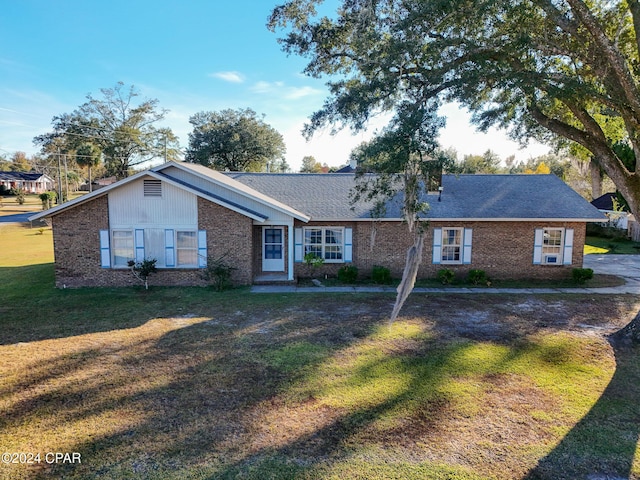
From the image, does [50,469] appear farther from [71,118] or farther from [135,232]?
[71,118]

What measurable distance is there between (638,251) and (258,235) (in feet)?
83.9

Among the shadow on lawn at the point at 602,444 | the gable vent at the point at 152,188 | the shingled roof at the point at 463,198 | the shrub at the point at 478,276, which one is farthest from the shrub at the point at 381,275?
the shadow on lawn at the point at 602,444

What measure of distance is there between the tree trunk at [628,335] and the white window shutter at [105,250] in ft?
53.8

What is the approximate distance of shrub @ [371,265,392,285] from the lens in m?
16.5

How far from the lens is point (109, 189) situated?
15.1 meters

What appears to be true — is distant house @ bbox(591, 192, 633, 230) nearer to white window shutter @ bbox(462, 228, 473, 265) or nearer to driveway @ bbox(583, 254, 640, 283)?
driveway @ bbox(583, 254, 640, 283)

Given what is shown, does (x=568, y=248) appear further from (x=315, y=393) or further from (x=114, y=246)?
(x=114, y=246)

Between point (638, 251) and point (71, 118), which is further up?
point (71, 118)

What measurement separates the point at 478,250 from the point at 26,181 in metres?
85.9

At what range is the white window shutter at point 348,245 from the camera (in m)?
17.4

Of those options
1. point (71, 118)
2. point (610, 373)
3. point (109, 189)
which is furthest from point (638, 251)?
point (71, 118)

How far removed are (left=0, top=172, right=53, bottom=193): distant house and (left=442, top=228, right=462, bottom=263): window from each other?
75081 millimetres

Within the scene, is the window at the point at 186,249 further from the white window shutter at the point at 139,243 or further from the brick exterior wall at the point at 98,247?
the white window shutter at the point at 139,243

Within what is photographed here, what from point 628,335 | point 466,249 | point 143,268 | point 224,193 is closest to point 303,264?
point 224,193
